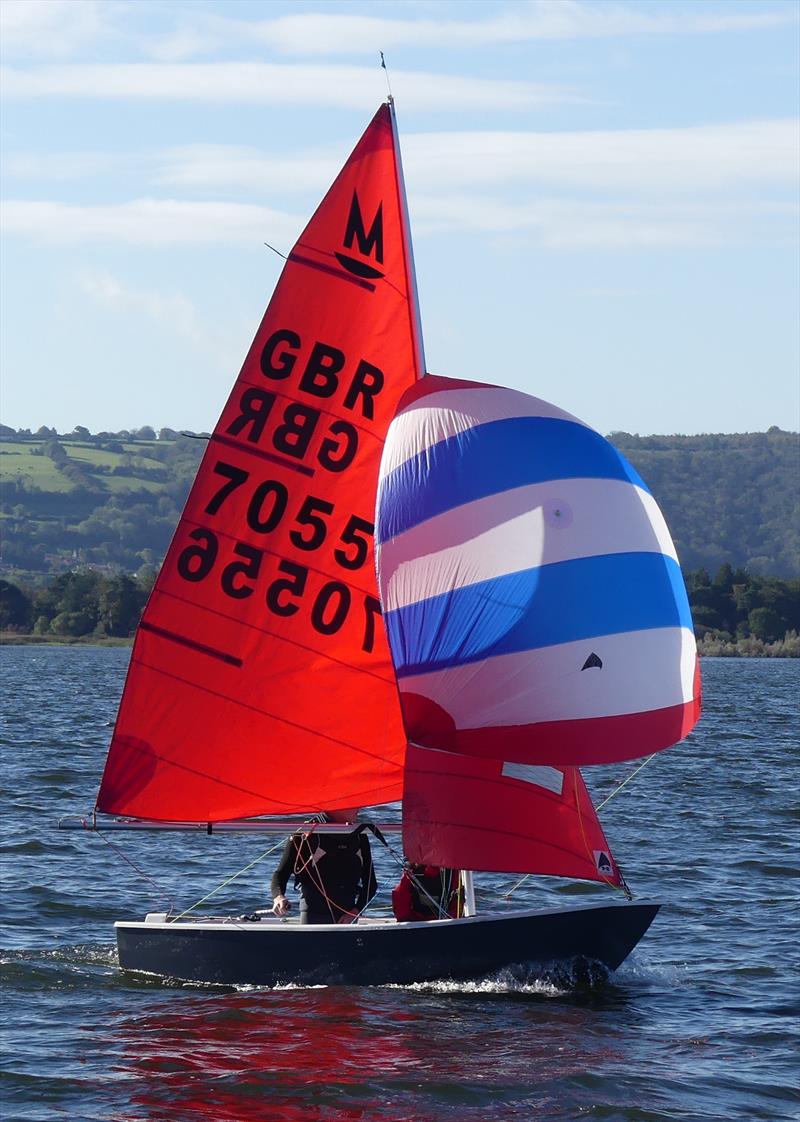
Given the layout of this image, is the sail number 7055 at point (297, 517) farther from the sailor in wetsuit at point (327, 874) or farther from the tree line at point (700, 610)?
the tree line at point (700, 610)

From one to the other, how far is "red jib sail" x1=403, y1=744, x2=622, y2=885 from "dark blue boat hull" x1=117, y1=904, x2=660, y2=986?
485 millimetres

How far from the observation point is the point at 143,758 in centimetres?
1859

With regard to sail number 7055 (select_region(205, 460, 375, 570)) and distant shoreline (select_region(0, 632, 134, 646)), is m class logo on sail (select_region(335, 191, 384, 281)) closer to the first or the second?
sail number 7055 (select_region(205, 460, 375, 570))

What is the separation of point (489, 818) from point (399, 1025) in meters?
2.10

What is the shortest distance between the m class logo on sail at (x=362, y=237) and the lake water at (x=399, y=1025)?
22.5ft

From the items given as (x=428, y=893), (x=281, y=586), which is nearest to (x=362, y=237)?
(x=281, y=586)

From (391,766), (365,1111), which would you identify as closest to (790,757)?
(391,766)

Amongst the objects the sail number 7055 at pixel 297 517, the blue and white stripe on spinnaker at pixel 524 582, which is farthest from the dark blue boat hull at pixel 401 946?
the sail number 7055 at pixel 297 517

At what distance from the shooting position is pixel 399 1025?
1650 centimetres

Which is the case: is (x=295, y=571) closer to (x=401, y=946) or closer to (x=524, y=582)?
(x=524, y=582)

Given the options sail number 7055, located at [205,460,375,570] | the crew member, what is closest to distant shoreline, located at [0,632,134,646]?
sail number 7055, located at [205,460,375,570]

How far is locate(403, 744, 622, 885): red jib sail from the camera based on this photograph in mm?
17391

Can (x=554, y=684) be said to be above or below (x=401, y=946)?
above

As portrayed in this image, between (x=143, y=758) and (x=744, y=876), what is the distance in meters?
10.3
